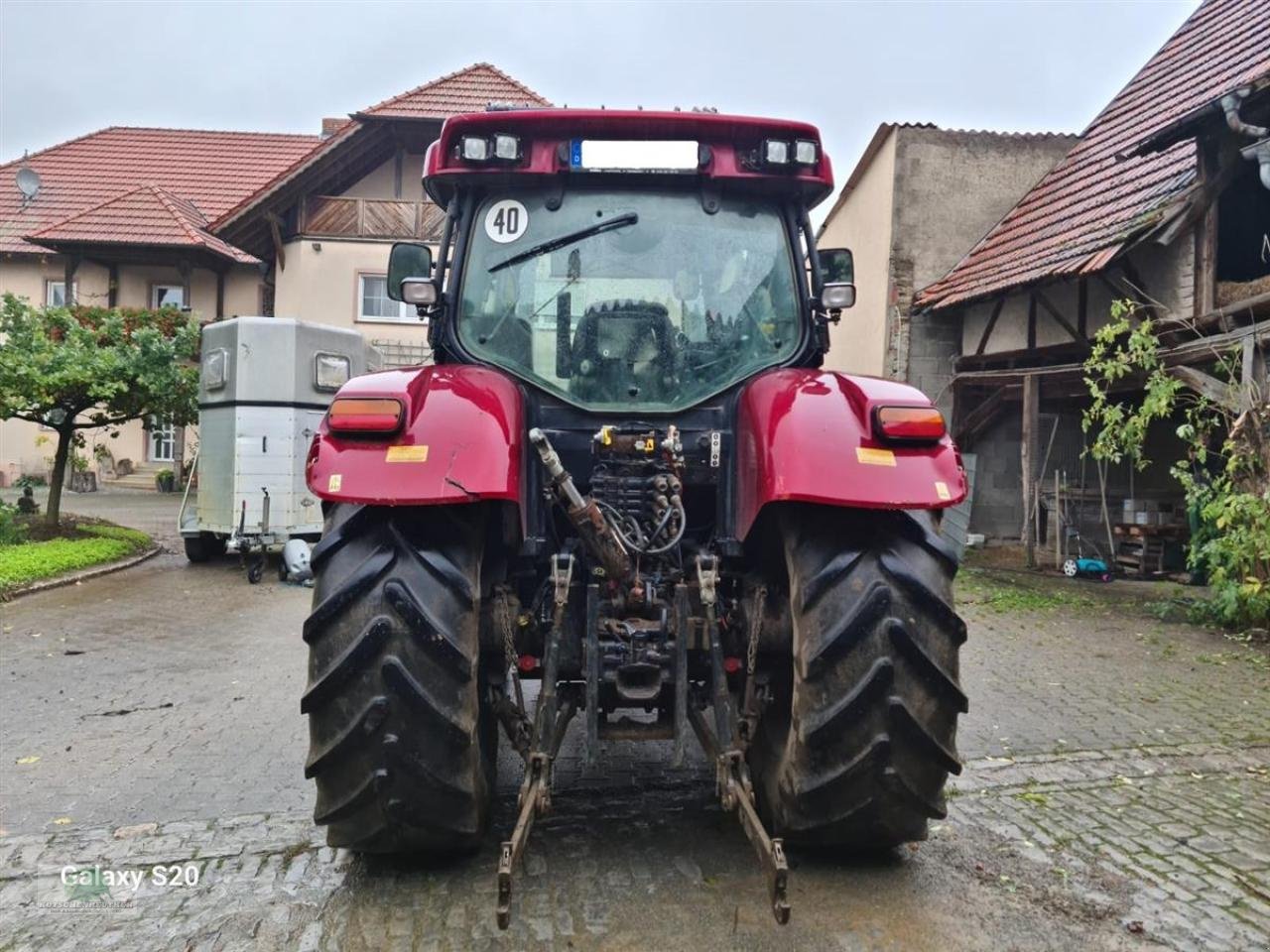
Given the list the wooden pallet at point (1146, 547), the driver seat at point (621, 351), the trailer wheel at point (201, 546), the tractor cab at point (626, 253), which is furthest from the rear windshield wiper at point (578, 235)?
the wooden pallet at point (1146, 547)

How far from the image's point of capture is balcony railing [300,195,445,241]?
19.6 m

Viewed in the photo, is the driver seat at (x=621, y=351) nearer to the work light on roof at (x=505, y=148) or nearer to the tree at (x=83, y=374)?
the work light on roof at (x=505, y=148)

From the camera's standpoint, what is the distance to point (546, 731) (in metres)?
2.83

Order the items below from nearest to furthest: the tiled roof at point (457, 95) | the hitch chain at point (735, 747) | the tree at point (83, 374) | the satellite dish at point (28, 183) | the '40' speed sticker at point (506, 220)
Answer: the hitch chain at point (735, 747)
the '40' speed sticker at point (506, 220)
the tree at point (83, 374)
the tiled roof at point (457, 95)
the satellite dish at point (28, 183)

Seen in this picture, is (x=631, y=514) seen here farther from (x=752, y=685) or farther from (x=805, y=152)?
(x=805, y=152)

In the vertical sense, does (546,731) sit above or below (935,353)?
below

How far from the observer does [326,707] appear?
8.80 ft

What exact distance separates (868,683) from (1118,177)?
10931 mm

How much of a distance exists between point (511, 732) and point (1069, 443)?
12.2 meters

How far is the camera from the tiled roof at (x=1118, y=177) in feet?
32.8

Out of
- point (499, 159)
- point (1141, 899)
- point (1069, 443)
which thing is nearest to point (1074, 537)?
point (1069, 443)

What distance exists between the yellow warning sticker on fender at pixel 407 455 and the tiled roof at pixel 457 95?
57.3ft

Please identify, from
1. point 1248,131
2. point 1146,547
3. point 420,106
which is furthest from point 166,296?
point 1248,131

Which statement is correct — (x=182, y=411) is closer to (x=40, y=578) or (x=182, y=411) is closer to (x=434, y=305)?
(x=40, y=578)
